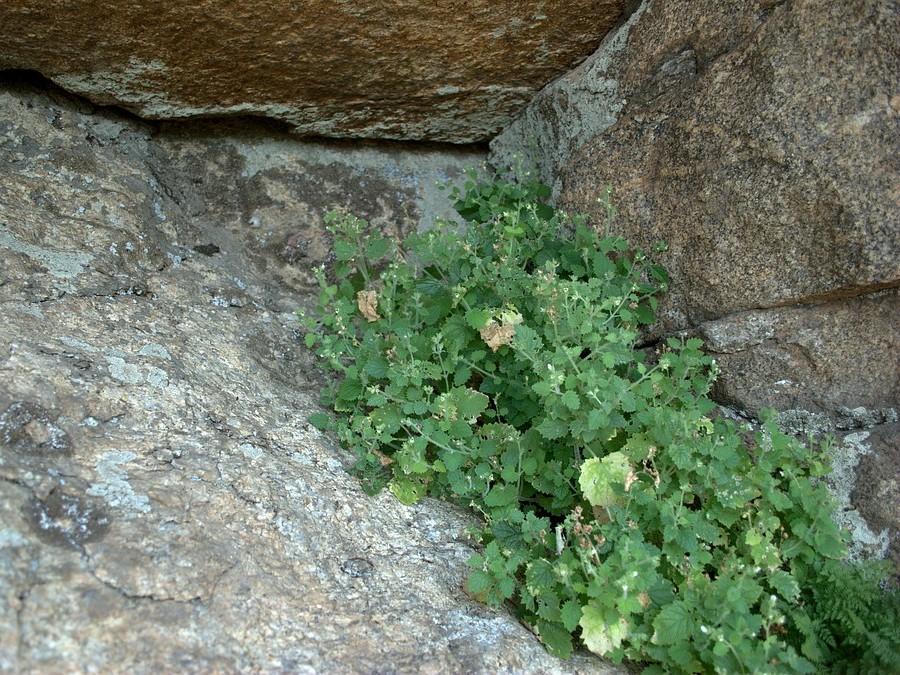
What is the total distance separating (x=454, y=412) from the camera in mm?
2469

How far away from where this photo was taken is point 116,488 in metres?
1.93

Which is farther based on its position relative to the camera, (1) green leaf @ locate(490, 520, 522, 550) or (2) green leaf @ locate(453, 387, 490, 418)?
(2) green leaf @ locate(453, 387, 490, 418)

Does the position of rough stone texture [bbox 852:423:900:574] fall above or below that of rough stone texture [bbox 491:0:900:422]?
below

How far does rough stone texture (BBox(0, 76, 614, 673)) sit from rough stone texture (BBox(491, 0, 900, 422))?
105 centimetres

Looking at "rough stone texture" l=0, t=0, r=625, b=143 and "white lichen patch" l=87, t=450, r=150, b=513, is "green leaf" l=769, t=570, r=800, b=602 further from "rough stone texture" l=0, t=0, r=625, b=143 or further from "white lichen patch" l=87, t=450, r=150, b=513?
"rough stone texture" l=0, t=0, r=625, b=143

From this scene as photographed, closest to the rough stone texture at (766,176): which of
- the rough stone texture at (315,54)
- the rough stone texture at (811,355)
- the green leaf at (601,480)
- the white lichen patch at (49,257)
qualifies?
the rough stone texture at (811,355)

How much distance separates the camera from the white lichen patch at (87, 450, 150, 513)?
1.89m

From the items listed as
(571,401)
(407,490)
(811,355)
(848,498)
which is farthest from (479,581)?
(811,355)

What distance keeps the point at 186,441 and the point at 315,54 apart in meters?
1.46

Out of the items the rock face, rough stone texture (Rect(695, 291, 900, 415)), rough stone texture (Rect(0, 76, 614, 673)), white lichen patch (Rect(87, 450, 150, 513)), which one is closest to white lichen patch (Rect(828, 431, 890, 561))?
the rock face

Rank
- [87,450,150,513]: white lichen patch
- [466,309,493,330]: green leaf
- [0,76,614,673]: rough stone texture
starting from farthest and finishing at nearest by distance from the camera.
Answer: [466,309,493,330]: green leaf, [87,450,150,513]: white lichen patch, [0,76,614,673]: rough stone texture

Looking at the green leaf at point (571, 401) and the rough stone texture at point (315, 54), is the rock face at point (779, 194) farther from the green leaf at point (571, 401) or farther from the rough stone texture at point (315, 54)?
the green leaf at point (571, 401)

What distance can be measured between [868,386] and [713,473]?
0.66 m

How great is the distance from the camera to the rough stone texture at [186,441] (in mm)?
1697
